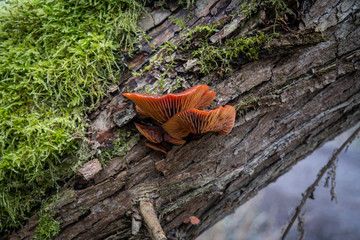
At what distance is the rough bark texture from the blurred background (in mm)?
2048

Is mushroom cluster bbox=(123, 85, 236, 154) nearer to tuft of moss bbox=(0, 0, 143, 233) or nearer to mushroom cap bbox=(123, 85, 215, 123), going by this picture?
mushroom cap bbox=(123, 85, 215, 123)

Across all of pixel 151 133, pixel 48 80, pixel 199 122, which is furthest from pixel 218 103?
pixel 48 80

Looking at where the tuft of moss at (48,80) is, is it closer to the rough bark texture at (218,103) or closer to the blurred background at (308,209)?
the rough bark texture at (218,103)

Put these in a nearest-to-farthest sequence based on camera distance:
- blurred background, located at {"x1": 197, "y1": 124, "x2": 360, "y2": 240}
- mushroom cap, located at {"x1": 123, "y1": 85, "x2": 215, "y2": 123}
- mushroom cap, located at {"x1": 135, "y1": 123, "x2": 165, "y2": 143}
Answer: mushroom cap, located at {"x1": 123, "y1": 85, "x2": 215, "y2": 123} < mushroom cap, located at {"x1": 135, "y1": 123, "x2": 165, "y2": 143} < blurred background, located at {"x1": 197, "y1": 124, "x2": 360, "y2": 240}

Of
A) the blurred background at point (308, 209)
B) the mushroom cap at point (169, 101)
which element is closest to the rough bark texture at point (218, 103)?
the mushroom cap at point (169, 101)

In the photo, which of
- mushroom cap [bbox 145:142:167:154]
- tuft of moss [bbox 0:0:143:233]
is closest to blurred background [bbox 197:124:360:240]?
mushroom cap [bbox 145:142:167:154]

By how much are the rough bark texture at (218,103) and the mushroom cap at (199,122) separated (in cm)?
15

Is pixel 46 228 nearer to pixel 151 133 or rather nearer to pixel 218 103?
pixel 151 133

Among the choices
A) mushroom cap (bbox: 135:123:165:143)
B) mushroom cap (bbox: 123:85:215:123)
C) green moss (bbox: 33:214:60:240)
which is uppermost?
mushroom cap (bbox: 123:85:215:123)

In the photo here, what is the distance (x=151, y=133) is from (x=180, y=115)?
314 mm

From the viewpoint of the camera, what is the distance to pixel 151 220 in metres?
1.52

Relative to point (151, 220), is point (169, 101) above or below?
above

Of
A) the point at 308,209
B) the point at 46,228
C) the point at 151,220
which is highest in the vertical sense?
the point at 46,228

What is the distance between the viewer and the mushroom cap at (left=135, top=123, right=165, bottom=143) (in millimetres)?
1567
